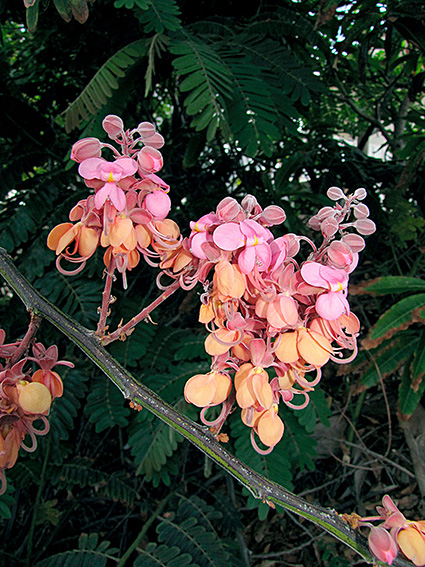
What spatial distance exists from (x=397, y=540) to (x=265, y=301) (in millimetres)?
301

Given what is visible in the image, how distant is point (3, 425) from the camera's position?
21.0 inches

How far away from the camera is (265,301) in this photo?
1.59ft

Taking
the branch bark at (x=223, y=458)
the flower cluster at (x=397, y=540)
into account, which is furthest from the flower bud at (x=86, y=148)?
the flower cluster at (x=397, y=540)

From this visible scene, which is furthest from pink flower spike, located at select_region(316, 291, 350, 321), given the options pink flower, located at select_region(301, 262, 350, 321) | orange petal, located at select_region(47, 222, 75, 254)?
orange petal, located at select_region(47, 222, 75, 254)

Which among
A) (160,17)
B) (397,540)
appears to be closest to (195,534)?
(397,540)

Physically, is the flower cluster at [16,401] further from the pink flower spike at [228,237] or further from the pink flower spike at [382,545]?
the pink flower spike at [382,545]

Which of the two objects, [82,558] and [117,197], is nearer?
[117,197]

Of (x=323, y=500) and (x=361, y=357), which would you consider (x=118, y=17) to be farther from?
(x=323, y=500)

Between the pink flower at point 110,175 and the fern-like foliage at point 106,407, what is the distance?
0.80 metres

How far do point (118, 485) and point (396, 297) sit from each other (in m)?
1.09

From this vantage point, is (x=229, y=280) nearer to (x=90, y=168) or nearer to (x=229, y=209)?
(x=229, y=209)

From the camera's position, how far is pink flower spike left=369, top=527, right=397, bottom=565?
1.53ft

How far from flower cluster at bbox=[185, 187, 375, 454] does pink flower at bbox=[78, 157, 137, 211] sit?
9 centimetres

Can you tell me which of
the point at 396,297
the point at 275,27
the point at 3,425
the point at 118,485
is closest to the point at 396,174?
the point at 396,297
